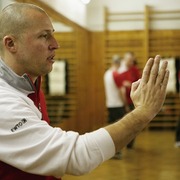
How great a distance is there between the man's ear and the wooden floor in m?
3.18

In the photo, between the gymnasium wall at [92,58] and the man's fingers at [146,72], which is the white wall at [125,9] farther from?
the man's fingers at [146,72]

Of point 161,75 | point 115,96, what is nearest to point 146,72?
point 161,75

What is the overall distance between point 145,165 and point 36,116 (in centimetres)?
395

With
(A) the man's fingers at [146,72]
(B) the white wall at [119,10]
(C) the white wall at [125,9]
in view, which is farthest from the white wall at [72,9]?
(A) the man's fingers at [146,72]

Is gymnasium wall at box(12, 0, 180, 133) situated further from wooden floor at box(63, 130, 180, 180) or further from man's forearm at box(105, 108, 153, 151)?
man's forearm at box(105, 108, 153, 151)

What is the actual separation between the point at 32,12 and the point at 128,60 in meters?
5.05

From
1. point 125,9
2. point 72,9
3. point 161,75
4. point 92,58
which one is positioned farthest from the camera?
point 92,58

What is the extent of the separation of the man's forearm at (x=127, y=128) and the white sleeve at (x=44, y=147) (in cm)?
2

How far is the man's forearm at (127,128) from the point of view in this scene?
1.11 m

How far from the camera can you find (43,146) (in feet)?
3.51

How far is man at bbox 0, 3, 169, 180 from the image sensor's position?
1.07m

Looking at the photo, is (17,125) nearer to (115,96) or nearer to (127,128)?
(127,128)

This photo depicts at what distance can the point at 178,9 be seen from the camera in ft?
28.0

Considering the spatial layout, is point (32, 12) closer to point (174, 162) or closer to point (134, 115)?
point (134, 115)
